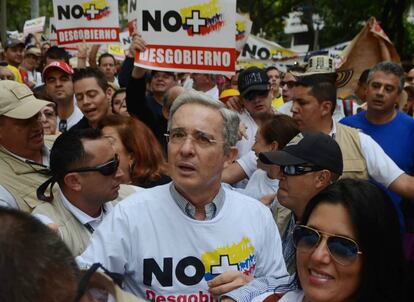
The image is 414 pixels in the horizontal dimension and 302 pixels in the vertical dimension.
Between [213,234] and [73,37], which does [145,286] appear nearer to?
[213,234]

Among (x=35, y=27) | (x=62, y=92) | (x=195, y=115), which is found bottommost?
(x=35, y=27)

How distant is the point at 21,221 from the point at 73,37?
7252mm

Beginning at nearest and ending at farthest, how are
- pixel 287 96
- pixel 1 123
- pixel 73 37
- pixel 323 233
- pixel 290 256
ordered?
pixel 323 233, pixel 290 256, pixel 1 123, pixel 73 37, pixel 287 96

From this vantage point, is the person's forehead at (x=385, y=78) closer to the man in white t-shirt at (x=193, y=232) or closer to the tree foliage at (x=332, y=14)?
the man in white t-shirt at (x=193, y=232)

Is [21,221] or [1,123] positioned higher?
[21,221]

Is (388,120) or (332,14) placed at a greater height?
(388,120)

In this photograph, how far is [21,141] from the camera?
13.3 ft

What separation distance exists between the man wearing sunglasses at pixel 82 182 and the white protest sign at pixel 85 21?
4894mm

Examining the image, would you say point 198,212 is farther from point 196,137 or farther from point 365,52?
point 365,52

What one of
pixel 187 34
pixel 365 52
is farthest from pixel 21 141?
pixel 365 52

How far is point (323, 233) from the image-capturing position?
2.31 m

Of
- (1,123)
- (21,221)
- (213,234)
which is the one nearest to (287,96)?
(1,123)

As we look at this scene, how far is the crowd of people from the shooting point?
158 cm

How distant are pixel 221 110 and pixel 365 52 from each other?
6.51 metres
